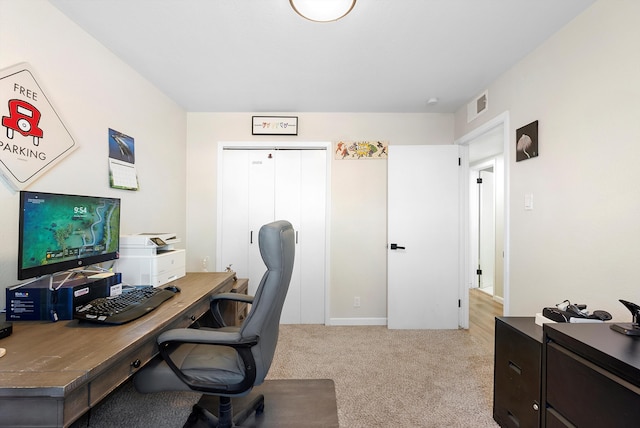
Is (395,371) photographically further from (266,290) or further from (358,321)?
(266,290)

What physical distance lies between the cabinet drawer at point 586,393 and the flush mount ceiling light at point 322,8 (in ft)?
6.42

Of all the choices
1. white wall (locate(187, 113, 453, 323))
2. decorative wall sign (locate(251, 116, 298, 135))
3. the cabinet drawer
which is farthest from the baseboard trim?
decorative wall sign (locate(251, 116, 298, 135))

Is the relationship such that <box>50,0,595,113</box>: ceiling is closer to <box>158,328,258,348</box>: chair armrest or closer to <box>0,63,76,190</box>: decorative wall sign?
<box>0,63,76,190</box>: decorative wall sign

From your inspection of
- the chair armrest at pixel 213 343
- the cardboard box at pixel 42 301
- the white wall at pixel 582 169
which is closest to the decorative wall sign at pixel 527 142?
the white wall at pixel 582 169

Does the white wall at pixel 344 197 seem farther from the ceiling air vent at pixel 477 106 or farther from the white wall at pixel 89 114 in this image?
the ceiling air vent at pixel 477 106

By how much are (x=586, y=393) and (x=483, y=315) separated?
9.29 ft

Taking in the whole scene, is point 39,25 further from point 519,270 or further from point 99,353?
point 519,270

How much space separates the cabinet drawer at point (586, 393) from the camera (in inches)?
35.9

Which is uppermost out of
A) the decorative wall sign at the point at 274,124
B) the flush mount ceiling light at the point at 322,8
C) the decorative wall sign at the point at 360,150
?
the flush mount ceiling light at the point at 322,8

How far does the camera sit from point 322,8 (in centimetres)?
149

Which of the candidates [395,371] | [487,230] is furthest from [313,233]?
[487,230]

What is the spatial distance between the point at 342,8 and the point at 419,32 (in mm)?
621

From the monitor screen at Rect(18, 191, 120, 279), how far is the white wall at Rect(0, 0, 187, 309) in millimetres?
279

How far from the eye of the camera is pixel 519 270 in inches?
82.9
